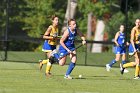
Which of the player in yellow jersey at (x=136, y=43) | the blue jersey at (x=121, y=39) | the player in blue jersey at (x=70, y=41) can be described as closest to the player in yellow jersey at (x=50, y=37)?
the player in blue jersey at (x=70, y=41)

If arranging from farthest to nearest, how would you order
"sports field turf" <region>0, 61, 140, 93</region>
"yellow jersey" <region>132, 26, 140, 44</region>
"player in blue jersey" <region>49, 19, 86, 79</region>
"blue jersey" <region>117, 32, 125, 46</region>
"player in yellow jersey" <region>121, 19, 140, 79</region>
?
1. "blue jersey" <region>117, 32, 125, 46</region>
2. "yellow jersey" <region>132, 26, 140, 44</region>
3. "player in yellow jersey" <region>121, 19, 140, 79</region>
4. "player in blue jersey" <region>49, 19, 86, 79</region>
5. "sports field turf" <region>0, 61, 140, 93</region>

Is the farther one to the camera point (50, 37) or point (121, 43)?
point (121, 43)

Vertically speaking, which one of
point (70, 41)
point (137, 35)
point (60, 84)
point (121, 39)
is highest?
point (137, 35)

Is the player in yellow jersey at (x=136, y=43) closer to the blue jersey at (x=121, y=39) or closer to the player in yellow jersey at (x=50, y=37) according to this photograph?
the player in yellow jersey at (x=50, y=37)

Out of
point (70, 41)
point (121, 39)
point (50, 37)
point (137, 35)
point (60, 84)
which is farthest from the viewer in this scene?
point (121, 39)

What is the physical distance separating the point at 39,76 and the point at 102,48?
24.6 metres

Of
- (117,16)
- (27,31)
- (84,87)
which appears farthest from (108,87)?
(27,31)

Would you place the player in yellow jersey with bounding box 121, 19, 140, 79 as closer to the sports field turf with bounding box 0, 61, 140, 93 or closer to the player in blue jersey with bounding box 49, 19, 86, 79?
the sports field turf with bounding box 0, 61, 140, 93

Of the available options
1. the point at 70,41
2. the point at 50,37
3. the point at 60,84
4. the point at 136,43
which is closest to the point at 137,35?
the point at 136,43

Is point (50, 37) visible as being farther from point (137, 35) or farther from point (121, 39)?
point (121, 39)

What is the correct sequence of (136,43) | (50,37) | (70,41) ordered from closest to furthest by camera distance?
(70,41)
(50,37)
(136,43)

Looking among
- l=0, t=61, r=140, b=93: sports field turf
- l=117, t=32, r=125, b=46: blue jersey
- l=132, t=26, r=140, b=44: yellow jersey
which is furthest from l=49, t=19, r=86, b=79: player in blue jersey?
Result: l=117, t=32, r=125, b=46: blue jersey

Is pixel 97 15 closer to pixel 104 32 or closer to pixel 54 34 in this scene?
pixel 104 32

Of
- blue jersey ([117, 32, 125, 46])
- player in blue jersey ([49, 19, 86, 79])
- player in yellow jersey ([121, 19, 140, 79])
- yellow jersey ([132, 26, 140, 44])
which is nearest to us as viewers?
player in blue jersey ([49, 19, 86, 79])
